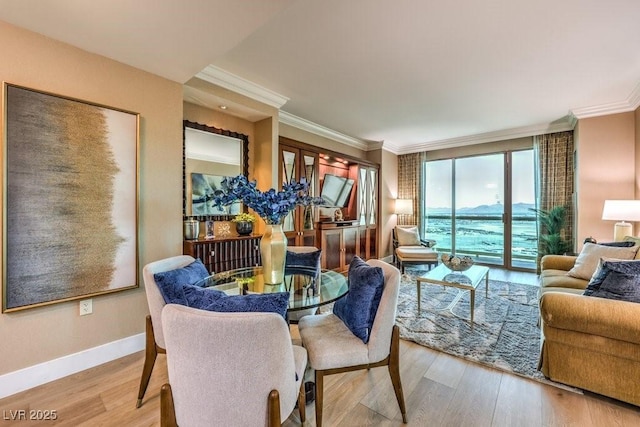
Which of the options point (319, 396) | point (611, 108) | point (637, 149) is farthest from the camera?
point (611, 108)

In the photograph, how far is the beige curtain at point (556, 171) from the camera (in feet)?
15.4

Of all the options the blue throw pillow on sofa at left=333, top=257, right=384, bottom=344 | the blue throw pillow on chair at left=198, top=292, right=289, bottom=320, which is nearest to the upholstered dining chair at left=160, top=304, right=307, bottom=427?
the blue throw pillow on chair at left=198, top=292, right=289, bottom=320

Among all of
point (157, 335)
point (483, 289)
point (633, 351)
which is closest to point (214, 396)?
point (157, 335)

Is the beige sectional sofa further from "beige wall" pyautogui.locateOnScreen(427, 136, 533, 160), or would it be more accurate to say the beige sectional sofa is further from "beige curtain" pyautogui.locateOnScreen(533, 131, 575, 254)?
"beige wall" pyautogui.locateOnScreen(427, 136, 533, 160)

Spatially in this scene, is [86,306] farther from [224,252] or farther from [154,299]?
[224,252]

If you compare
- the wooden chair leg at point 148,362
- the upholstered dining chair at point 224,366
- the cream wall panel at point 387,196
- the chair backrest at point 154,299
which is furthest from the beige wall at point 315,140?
the upholstered dining chair at point 224,366

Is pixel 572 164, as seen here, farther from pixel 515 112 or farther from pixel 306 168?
pixel 306 168

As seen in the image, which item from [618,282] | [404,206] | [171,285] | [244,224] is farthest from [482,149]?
[171,285]

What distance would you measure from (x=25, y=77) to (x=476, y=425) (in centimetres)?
361

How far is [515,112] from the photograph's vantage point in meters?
4.16

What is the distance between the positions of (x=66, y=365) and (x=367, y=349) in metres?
2.24

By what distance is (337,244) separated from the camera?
15.5 feet

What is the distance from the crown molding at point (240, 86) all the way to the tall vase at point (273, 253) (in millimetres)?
1904

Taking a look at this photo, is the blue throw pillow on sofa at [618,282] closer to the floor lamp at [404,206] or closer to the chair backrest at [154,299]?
the chair backrest at [154,299]
